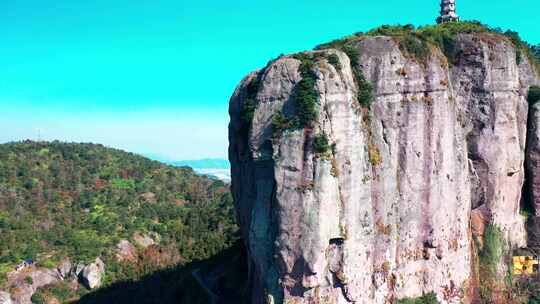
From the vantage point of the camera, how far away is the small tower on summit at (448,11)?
205 feet

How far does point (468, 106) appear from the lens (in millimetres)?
43406

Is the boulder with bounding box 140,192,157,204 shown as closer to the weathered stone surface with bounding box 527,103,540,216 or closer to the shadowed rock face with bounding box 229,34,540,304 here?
the shadowed rock face with bounding box 229,34,540,304

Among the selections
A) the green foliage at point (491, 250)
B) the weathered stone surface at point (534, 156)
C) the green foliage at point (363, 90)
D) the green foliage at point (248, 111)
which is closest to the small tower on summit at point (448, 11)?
the weathered stone surface at point (534, 156)

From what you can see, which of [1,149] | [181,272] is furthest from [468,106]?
[1,149]

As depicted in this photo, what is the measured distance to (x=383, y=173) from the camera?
1476 inches

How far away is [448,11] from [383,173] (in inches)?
1363

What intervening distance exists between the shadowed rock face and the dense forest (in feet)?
122

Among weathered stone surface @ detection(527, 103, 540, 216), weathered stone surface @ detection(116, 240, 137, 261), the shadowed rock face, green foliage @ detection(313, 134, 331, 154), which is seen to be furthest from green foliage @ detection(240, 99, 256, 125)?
weathered stone surface @ detection(116, 240, 137, 261)

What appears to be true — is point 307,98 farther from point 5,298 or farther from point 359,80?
point 5,298

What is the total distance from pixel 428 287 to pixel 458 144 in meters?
11.7

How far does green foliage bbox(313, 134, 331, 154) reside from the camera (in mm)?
33562

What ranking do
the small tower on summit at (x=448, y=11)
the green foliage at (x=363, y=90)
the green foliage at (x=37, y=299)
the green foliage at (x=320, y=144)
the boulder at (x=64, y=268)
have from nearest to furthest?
the green foliage at (x=320, y=144), the green foliage at (x=363, y=90), the small tower on summit at (x=448, y=11), the green foliage at (x=37, y=299), the boulder at (x=64, y=268)

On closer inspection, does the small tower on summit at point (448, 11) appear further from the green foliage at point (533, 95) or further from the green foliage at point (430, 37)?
the green foliage at point (533, 95)

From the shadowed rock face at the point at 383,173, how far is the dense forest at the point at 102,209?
37203mm
